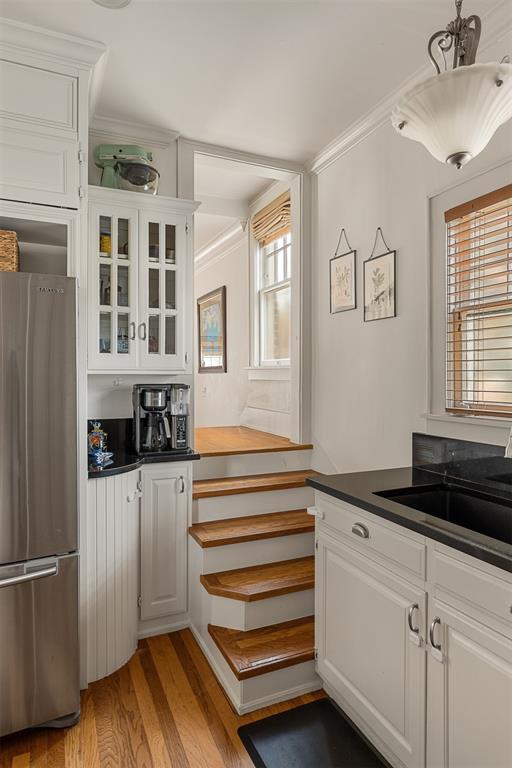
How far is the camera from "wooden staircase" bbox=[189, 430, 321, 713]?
2023mm

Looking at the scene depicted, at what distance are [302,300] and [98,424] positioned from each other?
63.5 inches

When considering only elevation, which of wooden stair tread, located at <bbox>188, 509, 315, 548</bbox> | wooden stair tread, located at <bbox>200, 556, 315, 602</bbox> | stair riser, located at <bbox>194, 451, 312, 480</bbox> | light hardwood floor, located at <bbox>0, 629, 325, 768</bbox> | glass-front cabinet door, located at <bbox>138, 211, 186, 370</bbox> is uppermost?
glass-front cabinet door, located at <bbox>138, 211, 186, 370</bbox>

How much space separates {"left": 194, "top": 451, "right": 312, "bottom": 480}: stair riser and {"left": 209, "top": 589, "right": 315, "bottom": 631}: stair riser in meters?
0.88

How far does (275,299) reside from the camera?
4.09 m

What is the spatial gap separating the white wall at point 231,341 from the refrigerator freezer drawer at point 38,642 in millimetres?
2762

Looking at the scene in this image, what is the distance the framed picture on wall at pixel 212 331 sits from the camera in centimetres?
502

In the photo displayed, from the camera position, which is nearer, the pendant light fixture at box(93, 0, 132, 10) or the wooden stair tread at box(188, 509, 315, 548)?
the pendant light fixture at box(93, 0, 132, 10)

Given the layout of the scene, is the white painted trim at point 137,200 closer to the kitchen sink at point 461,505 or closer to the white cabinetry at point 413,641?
the white cabinetry at point 413,641

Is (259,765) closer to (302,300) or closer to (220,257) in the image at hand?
(302,300)

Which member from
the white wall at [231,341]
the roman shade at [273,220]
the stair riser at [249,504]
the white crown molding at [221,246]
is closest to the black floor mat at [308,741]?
the stair riser at [249,504]

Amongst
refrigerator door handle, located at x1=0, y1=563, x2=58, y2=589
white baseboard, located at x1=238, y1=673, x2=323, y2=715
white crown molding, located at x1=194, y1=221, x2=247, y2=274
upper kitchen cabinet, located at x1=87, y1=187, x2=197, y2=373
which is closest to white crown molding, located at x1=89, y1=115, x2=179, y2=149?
upper kitchen cabinet, located at x1=87, y1=187, x2=197, y2=373

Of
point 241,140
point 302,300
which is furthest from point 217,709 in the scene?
point 241,140

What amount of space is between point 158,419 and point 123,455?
27 centimetres

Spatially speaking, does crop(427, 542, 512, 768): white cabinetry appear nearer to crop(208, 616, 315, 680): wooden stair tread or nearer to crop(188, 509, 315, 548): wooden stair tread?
crop(208, 616, 315, 680): wooden stair tread
